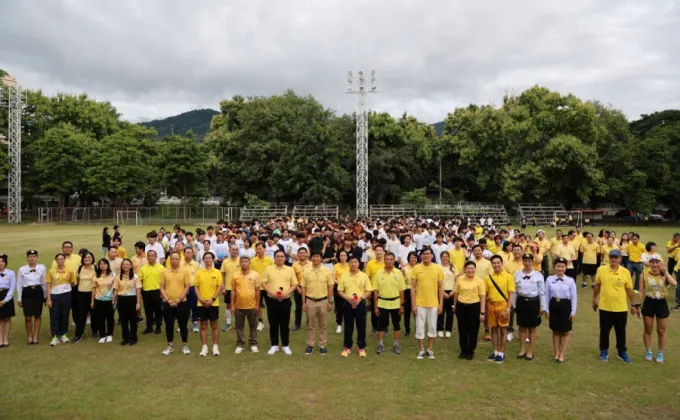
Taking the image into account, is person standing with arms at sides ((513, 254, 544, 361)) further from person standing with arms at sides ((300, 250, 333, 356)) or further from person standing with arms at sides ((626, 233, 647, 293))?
person standing with arms at sides ((626, 233, 647, 293))

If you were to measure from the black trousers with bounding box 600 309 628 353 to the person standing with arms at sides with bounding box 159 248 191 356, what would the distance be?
642 centimetres

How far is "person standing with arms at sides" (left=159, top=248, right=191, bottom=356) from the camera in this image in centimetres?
730

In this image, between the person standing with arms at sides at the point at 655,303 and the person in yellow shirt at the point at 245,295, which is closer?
the person standing with arms at sides at the point at 655,303

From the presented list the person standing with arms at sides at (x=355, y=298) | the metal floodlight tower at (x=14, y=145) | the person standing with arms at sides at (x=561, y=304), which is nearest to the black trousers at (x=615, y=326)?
the person standing with arms at sides at (x=561, y=304)

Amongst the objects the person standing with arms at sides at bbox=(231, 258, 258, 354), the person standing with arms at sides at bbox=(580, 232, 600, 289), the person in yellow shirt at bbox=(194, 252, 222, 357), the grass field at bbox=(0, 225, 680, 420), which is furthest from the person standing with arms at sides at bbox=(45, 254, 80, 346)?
the person standing with arms at sides at bbox=(580, 232, 600, 289)

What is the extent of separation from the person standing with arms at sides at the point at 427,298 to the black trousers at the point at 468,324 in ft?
1.24

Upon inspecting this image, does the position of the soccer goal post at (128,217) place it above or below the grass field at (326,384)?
above

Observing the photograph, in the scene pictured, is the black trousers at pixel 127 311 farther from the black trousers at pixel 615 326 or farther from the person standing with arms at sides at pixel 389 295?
the black trousers at pixel 615 326

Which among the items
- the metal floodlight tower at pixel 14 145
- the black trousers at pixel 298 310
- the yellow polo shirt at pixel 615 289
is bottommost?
the black trousers at pixel 298 310

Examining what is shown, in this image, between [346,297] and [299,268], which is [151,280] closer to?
[299,268]

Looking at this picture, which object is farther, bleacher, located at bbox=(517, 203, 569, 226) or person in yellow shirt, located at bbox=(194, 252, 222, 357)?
bleacher, located at bbox=(517, 203, 569, 226)

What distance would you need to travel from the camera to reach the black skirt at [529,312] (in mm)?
6875

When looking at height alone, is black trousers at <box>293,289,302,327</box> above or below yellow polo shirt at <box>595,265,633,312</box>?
below

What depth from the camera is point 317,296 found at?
7.38 meters
